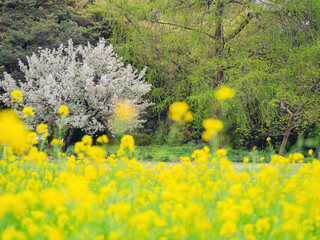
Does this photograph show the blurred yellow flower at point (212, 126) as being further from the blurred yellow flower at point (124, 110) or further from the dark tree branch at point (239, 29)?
the blurred yellow flower at point (124, 110)

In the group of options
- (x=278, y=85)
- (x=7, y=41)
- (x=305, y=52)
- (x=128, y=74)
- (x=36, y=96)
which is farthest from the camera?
(x=7, y=41)

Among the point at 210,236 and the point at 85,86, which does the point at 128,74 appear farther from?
the point at 210,236

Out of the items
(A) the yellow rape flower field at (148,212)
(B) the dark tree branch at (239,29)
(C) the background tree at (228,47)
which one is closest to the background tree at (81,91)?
(C) the background tree at (228,47)

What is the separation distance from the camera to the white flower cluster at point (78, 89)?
11.0 metres

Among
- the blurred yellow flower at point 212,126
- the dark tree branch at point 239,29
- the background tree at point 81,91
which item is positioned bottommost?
the blurred yellow flower at point 212,126

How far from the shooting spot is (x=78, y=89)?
11.5m

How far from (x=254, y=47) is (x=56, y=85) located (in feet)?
19.8

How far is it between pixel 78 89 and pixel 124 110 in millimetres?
1612

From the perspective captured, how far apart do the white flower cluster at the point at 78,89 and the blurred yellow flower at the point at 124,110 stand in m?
0.17

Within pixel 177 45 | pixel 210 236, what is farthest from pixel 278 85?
pixel 210 236

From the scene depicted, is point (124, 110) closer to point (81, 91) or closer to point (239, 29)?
point (81, 91)

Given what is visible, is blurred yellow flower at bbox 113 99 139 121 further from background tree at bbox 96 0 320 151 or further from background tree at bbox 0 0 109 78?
background tree at bbox 0 0 109 78

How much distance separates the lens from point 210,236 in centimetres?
179

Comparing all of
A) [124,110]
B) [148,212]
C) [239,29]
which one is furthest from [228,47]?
[148,212]
